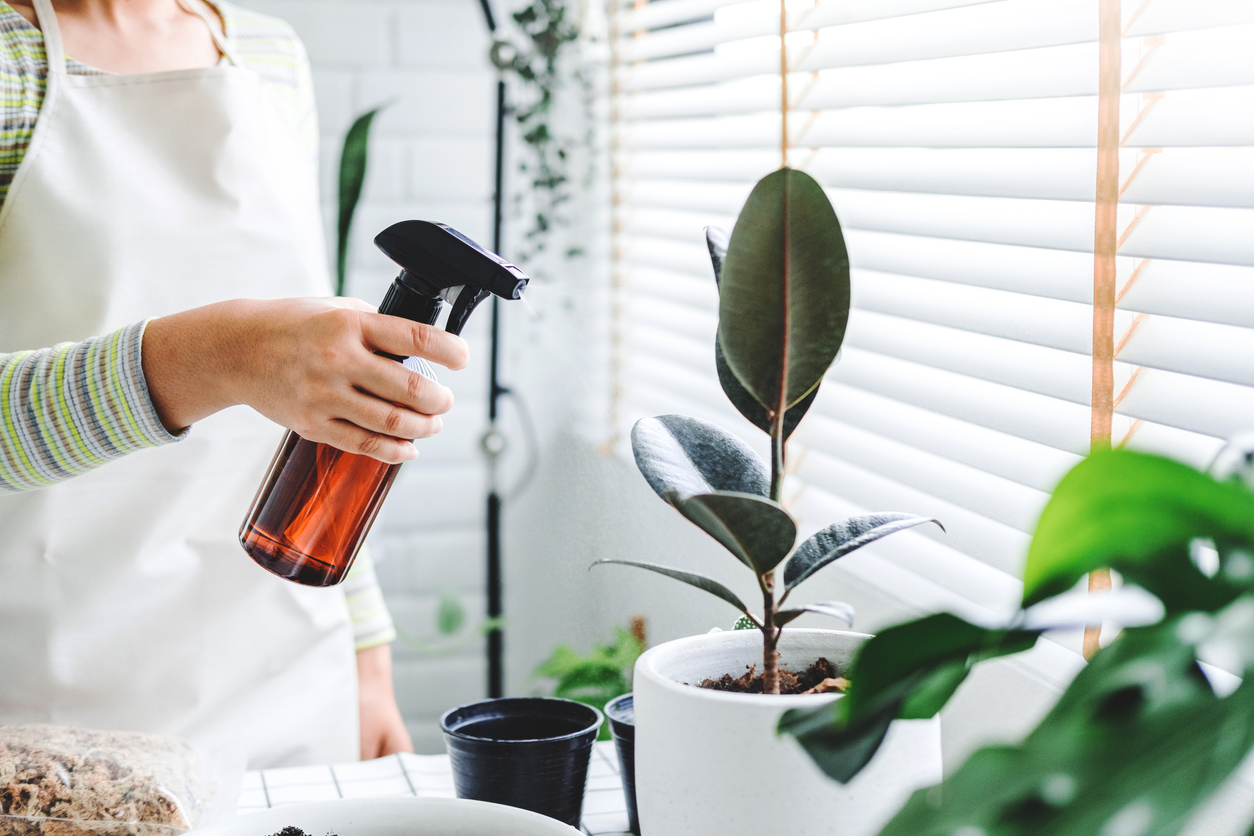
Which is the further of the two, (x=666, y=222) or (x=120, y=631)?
(x=666, y=222)

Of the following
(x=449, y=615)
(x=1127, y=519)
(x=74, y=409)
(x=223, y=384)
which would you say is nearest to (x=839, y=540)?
(x=1127, y=519)

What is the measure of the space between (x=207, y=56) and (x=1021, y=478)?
82cm

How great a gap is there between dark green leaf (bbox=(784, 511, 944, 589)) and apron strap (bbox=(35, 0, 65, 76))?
0.75 meters

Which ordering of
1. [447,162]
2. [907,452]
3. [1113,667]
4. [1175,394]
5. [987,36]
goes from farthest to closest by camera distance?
[447,162] < [907,452] < [987,36] < [1175,394] < [1113,667]

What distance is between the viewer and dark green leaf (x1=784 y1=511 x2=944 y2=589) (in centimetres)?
41

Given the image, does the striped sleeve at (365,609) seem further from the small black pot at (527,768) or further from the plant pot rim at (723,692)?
the plant pot rim at (723,692)

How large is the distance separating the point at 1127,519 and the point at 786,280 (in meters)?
0.23

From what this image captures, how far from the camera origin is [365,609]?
1056 mm

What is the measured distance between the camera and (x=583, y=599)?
50.6 inches

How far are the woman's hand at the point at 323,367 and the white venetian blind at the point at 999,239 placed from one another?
1.08 feet

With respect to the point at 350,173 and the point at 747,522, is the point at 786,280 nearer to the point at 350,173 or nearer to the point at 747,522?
the point at 747,522

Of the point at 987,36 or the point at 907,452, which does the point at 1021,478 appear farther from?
the point at 987,36

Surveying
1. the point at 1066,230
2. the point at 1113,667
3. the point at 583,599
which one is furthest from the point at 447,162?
the point at 1113,667

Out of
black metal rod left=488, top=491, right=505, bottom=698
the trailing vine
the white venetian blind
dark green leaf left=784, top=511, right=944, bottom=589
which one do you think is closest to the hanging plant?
the trailing vine
